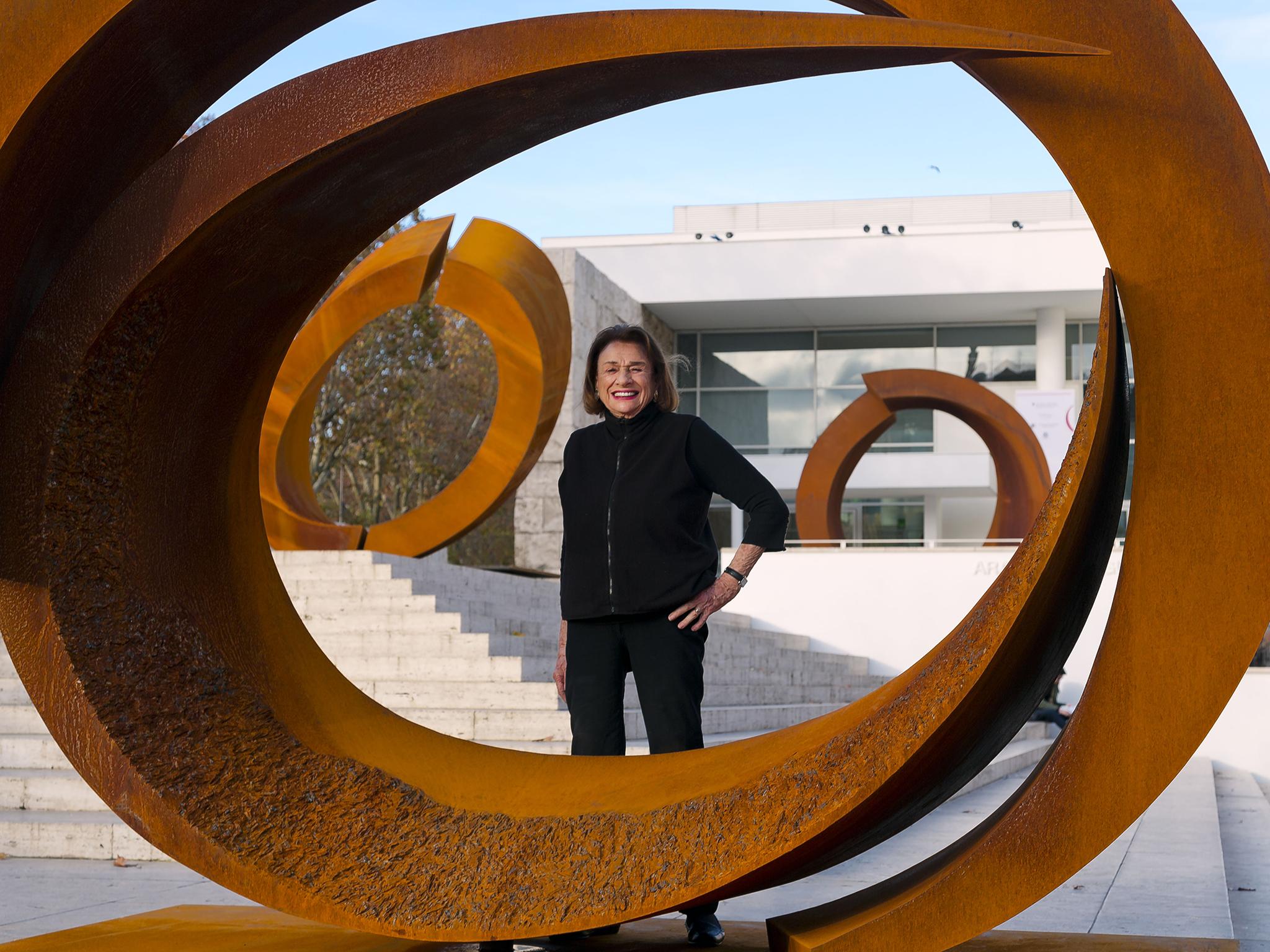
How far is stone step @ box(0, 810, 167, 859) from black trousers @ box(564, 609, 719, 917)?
2.77 meters

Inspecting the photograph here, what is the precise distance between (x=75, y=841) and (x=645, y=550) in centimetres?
338

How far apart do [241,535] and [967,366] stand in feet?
96.5

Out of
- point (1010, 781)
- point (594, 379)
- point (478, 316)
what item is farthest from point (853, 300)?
point (594, 379)

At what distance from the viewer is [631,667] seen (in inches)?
147

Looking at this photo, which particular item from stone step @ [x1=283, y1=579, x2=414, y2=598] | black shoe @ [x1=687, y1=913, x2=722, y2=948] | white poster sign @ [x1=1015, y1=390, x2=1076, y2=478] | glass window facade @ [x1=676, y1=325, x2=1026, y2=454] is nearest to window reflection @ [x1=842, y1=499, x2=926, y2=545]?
glass window facade @ [x1=676, y1=325, x2=1026, y2=454]

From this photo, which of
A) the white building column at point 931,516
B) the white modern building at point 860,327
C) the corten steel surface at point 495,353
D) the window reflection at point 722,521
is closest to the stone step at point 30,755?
the corten steel surface at point 495,353

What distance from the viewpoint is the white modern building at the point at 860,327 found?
28.4m

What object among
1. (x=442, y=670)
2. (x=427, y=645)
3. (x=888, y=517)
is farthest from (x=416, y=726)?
(x=888, y=517)

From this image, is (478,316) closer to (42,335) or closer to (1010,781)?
(1010,781)

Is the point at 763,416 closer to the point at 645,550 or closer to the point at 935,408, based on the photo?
the point at 935,408

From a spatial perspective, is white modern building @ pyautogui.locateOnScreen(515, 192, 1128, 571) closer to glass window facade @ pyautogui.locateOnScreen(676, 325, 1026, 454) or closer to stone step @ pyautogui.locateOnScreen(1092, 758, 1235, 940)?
glass window facade @ pyautogui.locateOnScreen(676, 325, 1026, 454)

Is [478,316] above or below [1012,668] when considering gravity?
above

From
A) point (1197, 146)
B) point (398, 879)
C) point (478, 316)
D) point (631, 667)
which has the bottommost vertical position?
point (398, 879)

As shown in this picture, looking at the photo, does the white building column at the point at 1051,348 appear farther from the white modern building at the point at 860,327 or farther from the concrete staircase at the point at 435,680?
the concrete staircase at the point at 435,680
